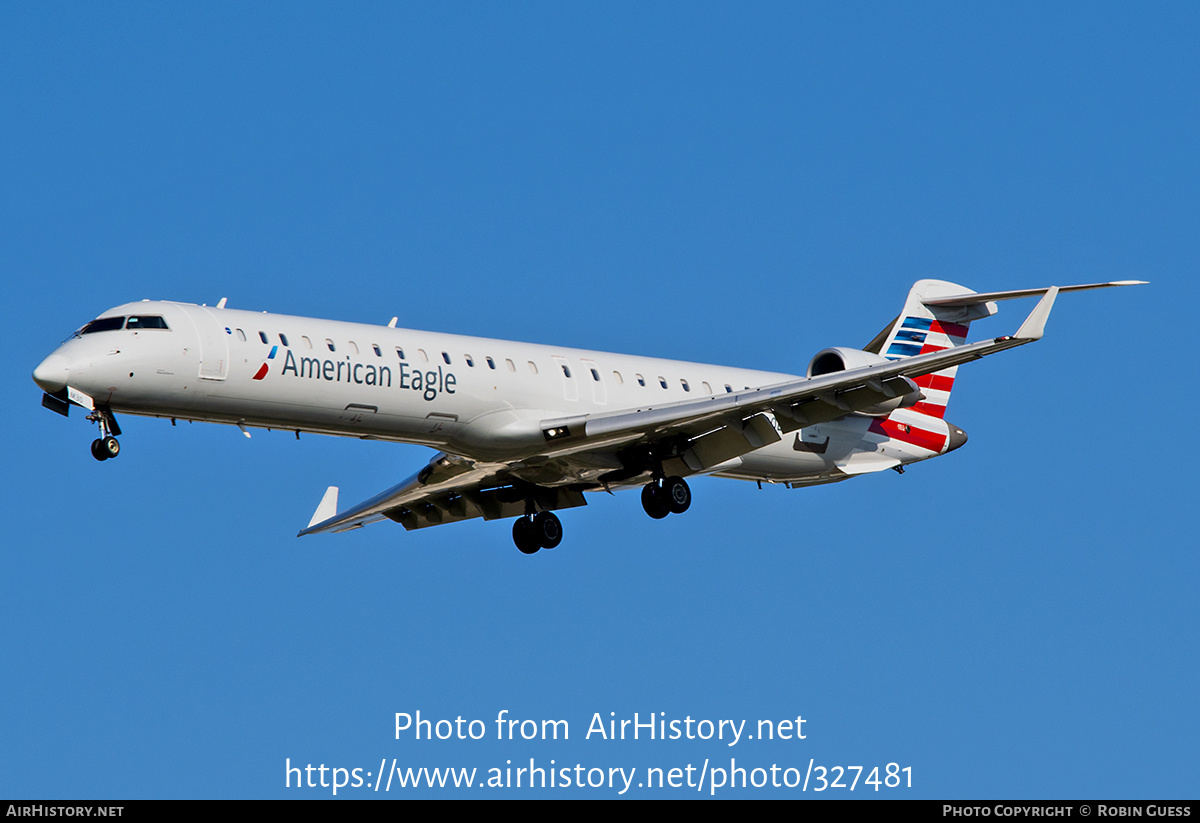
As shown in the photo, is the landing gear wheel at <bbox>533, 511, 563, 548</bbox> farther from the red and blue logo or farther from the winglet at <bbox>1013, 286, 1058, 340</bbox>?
the winglet at <bbox>1013, 286, 1058, 340</bbox>

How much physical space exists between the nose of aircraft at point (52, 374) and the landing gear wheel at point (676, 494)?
9.67m

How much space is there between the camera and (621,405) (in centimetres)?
2808

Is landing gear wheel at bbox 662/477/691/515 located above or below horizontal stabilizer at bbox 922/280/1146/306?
below

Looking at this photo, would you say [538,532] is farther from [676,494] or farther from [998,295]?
[998,295]

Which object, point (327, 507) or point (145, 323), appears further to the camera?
point (327, 507)

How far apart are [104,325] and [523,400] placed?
21.0 ft

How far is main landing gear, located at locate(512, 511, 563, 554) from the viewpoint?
2970 centimetres

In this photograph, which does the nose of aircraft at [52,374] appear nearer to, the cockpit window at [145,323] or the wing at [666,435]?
the cockpit window at [145,323]

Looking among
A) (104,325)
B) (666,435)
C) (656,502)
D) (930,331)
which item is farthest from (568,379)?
(930,331)

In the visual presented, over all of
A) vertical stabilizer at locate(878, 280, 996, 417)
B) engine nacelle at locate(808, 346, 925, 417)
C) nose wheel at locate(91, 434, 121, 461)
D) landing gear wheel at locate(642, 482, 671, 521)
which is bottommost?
nose wheel at locate(91, 434, 121, 461)

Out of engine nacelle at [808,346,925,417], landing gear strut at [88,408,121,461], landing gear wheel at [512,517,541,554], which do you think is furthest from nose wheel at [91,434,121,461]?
engine nacelle at [808,346,925,417]

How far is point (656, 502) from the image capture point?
1100 inches
